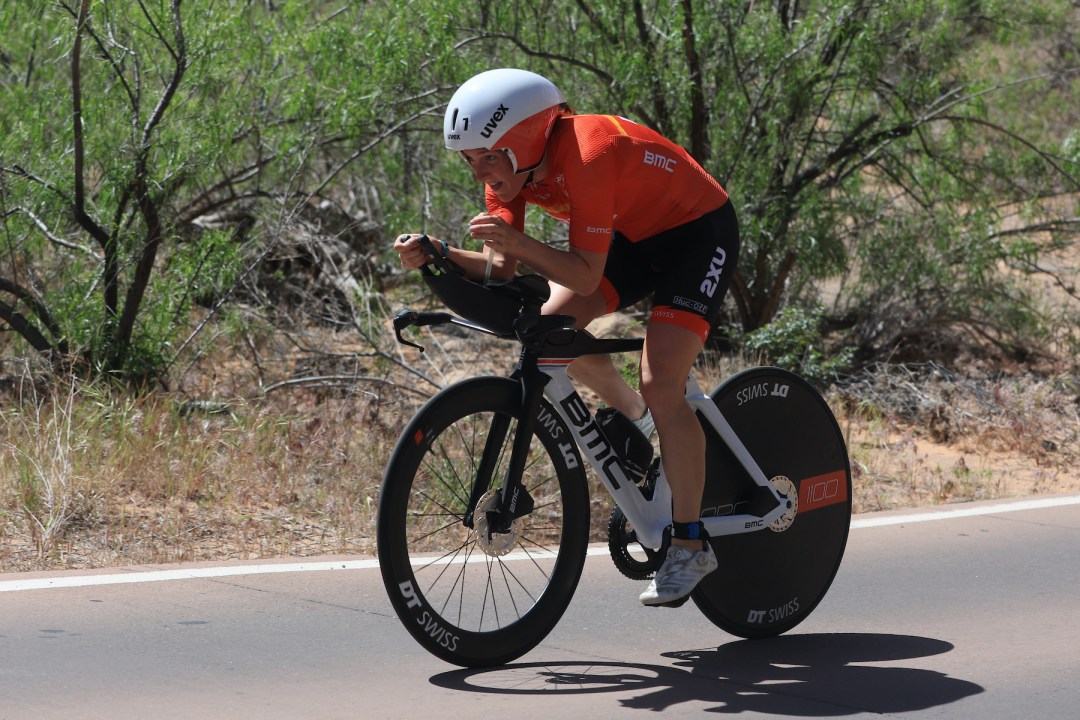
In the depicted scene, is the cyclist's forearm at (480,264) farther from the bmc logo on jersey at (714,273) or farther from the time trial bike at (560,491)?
the bmc logo on jersey at (714,273)

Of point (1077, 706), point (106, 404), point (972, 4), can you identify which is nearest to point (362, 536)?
point (106, 404)

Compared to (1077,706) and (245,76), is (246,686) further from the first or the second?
(245,76)

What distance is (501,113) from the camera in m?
4.55

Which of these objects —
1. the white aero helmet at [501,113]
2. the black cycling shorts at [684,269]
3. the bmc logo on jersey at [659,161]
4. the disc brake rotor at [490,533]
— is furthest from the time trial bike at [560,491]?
the bmc logo on jersey at [659,161]

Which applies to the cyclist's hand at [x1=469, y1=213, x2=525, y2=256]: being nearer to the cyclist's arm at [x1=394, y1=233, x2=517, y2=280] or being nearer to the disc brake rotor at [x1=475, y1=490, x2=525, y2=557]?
the cyclist's arm at [x1=394, y1=233, x2=517, y2=280]

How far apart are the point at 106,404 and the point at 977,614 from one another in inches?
196

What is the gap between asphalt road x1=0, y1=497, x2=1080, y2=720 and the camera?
4562 millimetres

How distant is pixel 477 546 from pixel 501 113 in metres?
1.62

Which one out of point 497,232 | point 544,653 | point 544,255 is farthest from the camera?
point 544,653

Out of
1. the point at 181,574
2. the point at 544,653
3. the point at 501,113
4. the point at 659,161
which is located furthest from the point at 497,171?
the point at 181,574

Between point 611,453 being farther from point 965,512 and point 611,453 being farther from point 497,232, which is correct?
point 965,512

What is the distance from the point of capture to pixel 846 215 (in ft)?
37.6

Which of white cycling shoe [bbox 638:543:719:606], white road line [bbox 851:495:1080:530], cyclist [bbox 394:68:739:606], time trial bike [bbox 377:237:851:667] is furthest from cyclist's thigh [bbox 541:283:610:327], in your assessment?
white road line [bbox 851:495:1080:530]

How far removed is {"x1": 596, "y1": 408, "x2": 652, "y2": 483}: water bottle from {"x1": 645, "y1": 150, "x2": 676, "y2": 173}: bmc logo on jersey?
897mm
